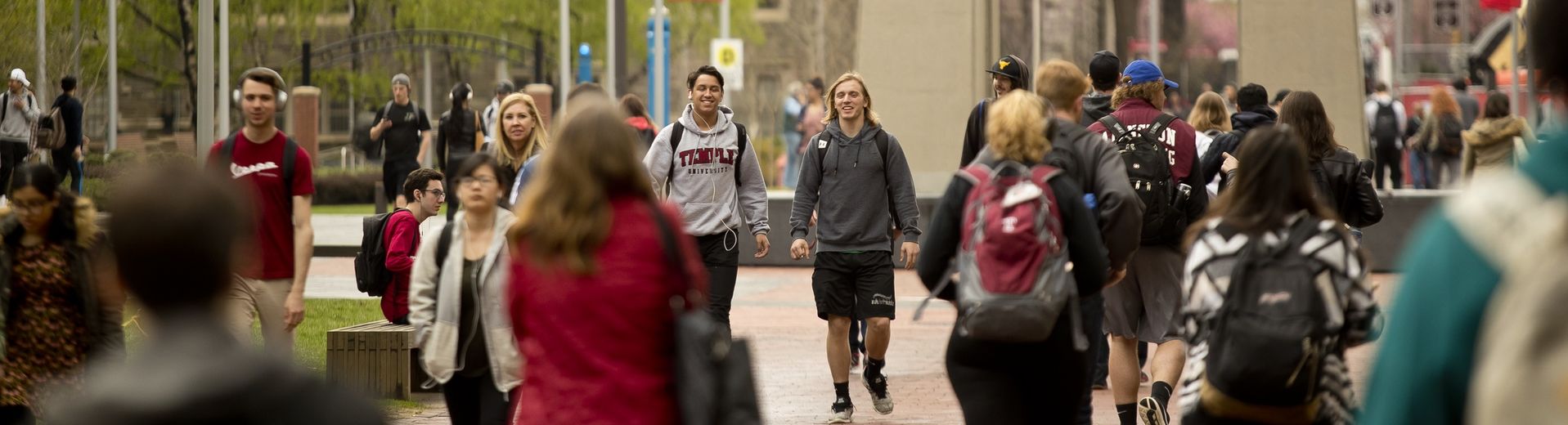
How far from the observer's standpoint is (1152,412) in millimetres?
7609

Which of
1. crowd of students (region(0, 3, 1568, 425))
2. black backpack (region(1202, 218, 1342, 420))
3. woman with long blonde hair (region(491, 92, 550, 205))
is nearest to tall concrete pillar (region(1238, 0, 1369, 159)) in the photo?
crowd of students (region(0, 3, 1568, 425))

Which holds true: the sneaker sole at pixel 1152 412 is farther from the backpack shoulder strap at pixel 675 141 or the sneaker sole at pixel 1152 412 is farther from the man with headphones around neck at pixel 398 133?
the man with headphones around neck at pixel 398 133

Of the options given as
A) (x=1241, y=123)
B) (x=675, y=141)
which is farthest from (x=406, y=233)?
(x=1241, y=123)

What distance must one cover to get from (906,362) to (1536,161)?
919cm

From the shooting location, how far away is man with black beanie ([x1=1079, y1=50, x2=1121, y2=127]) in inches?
332

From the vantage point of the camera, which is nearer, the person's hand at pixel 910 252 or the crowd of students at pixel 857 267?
the crowd of students at pixel 857 267

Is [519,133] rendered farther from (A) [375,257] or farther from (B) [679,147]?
(B) [679,147]

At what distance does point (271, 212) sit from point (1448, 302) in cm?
592

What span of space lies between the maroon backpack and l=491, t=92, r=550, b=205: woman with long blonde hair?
2951 mm

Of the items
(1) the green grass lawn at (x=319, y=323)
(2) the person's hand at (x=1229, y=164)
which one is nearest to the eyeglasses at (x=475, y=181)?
(1) the green grass lawn at (x=319, y=323)

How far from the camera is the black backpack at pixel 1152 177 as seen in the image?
7926mm

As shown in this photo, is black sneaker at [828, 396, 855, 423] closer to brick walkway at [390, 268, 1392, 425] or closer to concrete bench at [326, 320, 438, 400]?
brick walkway at [390, 268, 1392, 425]

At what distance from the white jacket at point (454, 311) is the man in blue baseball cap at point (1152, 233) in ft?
10.5

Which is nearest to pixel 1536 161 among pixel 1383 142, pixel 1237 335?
pixel 1237 335
